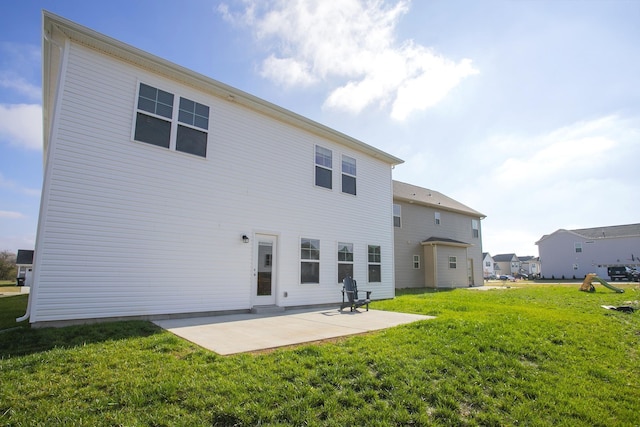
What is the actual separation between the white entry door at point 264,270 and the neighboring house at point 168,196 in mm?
34

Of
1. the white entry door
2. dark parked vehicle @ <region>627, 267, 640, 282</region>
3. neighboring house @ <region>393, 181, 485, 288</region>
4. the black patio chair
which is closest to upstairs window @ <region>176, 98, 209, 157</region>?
the white entry door

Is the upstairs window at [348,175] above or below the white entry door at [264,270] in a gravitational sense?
above

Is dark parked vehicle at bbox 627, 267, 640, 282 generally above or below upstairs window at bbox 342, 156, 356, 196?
below

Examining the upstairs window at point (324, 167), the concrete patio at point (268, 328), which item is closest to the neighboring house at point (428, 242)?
the upstairs window at point (324, 167)

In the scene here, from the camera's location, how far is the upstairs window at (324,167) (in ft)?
35.6

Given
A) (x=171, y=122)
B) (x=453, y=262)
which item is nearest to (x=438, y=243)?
(x=453, y=262)

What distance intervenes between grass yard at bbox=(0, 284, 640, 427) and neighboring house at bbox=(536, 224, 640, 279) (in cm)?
3882

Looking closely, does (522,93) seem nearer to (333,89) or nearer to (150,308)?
(333,89)

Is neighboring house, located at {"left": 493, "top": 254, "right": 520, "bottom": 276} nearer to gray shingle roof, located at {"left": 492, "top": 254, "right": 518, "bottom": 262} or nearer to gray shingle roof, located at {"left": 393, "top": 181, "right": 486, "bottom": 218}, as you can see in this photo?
gray shingle roof, located at {"left": 492, "top": 254, "right": 518, "bottom": 262}

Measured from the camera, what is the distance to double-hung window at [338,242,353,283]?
1104cm

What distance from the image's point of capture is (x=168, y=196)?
7523 mm

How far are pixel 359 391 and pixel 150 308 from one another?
544 cm

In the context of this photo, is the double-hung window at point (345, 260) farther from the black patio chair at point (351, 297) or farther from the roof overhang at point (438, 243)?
the roof overhang at point (438, 243)

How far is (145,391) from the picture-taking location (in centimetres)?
319
